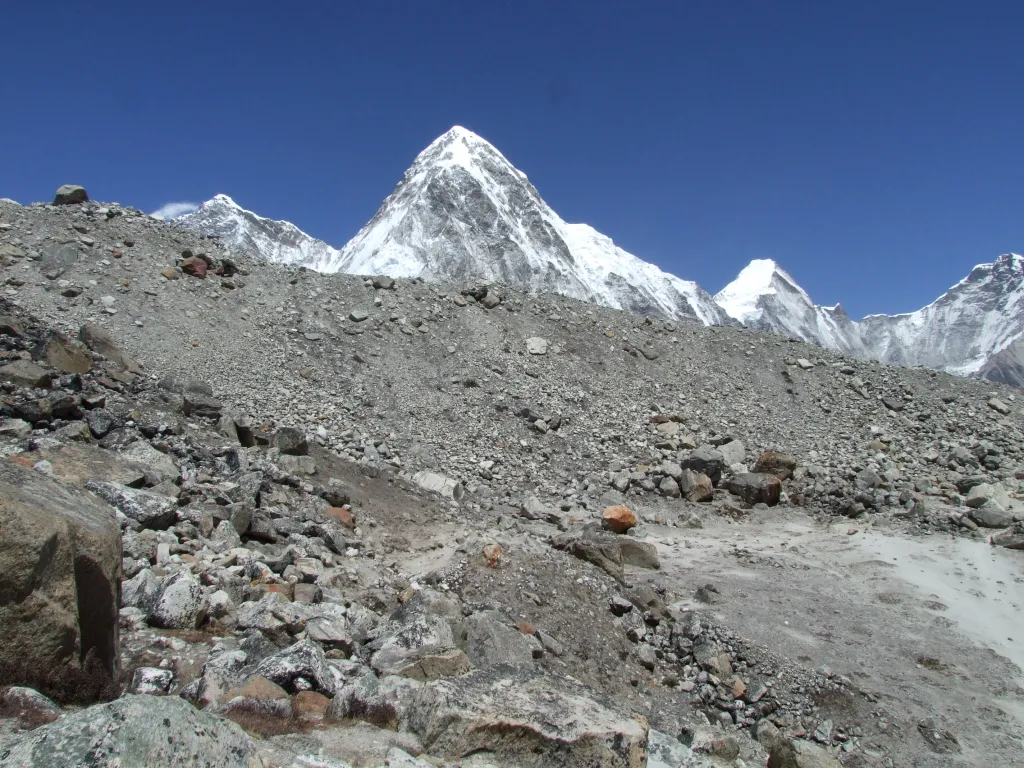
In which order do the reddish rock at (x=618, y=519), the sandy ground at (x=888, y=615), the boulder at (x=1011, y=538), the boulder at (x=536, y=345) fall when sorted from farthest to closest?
the boulder at (x=536, y=345), the reddish rock at (x=618, y=519), the boulder at (x=1011, y=538), the sandy ground at (x=888, y=615)

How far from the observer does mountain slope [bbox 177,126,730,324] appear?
141m

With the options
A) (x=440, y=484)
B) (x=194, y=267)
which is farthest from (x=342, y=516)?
(x=194, y=267)

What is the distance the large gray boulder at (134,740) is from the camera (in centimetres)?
350

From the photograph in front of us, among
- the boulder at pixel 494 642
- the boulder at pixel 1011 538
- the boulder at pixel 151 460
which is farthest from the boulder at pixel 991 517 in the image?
the boulder at pixel 151 460

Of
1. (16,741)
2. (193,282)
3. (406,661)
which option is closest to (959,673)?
(406,661)

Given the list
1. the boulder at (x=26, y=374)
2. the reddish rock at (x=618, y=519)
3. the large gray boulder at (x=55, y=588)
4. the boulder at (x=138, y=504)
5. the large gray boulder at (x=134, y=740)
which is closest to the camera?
the large gray boulder at (x=134, y=740)

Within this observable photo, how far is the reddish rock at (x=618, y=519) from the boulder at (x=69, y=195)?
23.3 m

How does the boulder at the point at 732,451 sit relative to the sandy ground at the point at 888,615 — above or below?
above

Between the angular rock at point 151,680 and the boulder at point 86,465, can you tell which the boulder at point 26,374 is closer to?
the boulder at point 86,465

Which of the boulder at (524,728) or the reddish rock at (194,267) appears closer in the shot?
the boulder at (524,728)

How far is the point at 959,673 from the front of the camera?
37.2 ft

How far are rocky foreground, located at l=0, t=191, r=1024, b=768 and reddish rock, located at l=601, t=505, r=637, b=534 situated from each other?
0.36ft

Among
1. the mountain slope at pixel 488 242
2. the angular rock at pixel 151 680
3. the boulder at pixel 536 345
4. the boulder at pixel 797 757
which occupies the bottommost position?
the boulder at pixel 797 757

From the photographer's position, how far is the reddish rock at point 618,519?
56.0ft
